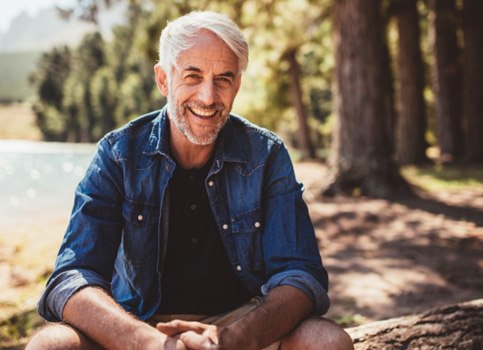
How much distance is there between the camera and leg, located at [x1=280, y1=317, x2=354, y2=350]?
1770mm

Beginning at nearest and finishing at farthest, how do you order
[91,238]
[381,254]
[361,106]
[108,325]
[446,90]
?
[108,325] → [91,238] → [381,254] → [361,106] → [446,90]

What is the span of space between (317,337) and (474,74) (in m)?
13.4

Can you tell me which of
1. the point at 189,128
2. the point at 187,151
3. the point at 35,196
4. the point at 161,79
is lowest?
the point at 35,196

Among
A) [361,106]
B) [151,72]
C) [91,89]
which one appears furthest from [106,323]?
[91,89]

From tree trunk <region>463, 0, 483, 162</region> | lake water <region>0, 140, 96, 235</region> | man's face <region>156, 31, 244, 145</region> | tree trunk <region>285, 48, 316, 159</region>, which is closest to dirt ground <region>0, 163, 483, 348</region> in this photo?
lake water <region>0, 140, 96, 235</region>

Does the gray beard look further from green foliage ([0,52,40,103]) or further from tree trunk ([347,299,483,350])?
green foliage ([0,52,40,103])

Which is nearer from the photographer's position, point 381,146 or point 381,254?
point 381,254

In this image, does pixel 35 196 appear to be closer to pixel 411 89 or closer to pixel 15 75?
pixel 411 89

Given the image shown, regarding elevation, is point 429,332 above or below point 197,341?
below

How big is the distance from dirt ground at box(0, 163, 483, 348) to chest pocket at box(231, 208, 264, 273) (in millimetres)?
1700

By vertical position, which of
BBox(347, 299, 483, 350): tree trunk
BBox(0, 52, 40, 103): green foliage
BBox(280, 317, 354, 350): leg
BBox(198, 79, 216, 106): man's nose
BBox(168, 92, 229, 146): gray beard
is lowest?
BBox(347, 299, 483, 350): tree trunk

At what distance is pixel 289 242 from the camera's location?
213 centimetres

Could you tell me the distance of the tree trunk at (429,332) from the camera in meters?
2.24

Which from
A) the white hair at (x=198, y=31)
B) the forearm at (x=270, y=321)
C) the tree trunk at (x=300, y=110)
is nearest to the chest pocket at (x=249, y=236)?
the forearm at (x=270, y=321)
